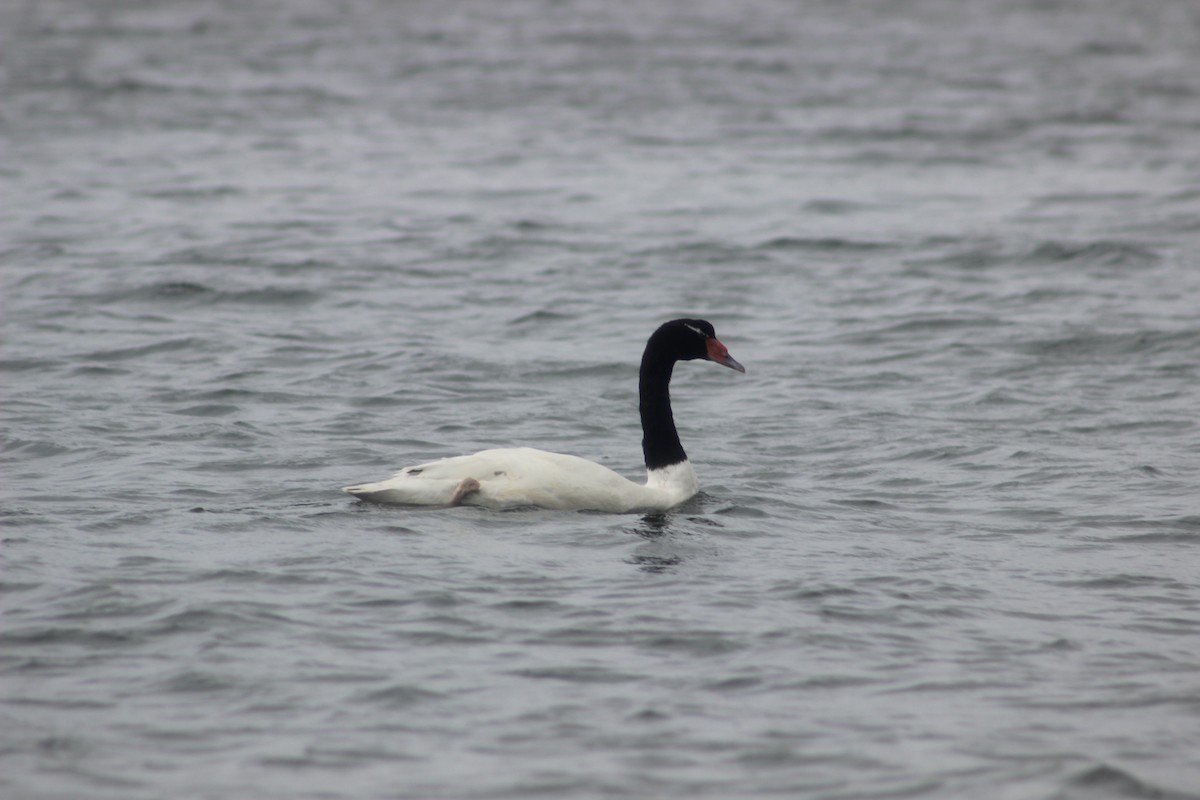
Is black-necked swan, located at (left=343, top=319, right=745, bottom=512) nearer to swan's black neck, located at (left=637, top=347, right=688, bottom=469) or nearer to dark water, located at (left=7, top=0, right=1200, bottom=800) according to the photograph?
swan's black neck, located at (left=637, top=347, right=688, bottom=469)

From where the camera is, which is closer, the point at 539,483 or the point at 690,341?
the point at 539,483

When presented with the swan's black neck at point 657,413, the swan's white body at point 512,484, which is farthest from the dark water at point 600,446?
the swan's black neck at point 657,413

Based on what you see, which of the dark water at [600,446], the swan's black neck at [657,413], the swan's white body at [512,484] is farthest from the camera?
the swan's black neck at [657,413]

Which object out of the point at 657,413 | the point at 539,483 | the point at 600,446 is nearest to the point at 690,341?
the point at 657,413

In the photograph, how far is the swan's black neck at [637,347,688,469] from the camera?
36.0 feet

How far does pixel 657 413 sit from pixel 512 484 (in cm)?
133

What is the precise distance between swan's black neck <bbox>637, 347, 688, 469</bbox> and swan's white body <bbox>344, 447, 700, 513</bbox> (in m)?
0.48

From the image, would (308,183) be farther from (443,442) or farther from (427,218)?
(443,442)

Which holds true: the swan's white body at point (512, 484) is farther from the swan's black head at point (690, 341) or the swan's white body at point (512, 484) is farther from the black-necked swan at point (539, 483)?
the swan's black head at point (690, 341)

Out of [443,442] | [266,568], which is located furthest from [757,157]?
[266,568]

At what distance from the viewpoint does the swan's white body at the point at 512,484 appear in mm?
10211

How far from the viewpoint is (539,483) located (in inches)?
404

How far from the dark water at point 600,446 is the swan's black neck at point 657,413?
20.9 inches

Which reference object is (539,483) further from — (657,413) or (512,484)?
(657,413)
